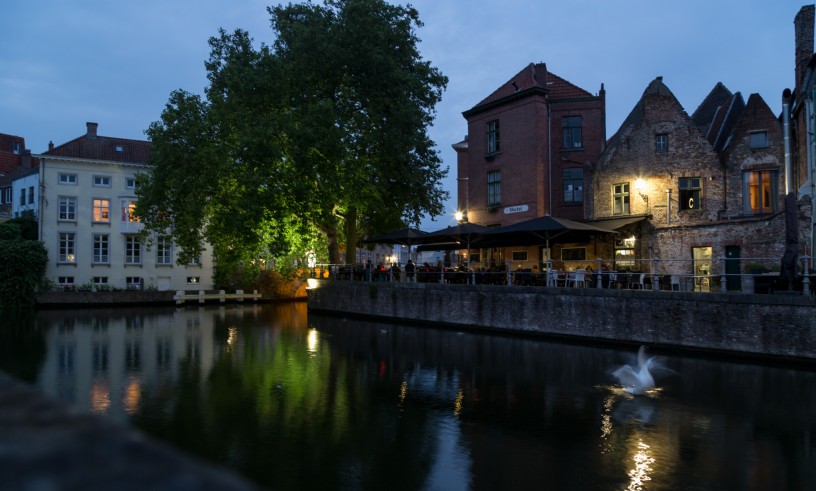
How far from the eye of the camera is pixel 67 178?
44219 millimetres

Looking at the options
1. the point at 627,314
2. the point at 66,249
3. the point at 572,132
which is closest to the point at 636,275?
the point at 627,314

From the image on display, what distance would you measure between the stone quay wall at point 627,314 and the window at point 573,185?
9898mm

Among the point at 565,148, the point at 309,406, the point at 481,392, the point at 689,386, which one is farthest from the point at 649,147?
the point at 309,406

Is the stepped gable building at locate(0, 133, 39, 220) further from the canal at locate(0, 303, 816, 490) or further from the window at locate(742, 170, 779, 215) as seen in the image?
the window at locate(742, 170, 779, 215)

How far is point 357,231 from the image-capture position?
129 ft

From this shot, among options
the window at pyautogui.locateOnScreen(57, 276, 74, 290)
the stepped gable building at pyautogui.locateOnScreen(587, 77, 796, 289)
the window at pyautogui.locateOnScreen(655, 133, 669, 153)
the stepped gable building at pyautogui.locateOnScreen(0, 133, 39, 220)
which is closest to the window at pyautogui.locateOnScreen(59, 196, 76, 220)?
the stepped gable building at pyautogui.locateOnScreen(0, 133, 39, 220)

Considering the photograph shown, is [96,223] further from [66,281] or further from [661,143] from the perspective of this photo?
[661,143]

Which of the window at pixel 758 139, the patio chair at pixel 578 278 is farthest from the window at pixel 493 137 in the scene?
the window at pixel 758 139

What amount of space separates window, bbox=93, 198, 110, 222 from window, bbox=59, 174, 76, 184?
2099 millimetres

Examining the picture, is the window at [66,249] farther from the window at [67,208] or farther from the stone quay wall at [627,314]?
the stone quay wall at [627,314]

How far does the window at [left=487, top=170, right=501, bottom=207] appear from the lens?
3391cm

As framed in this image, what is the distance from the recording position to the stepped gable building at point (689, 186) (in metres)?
25.9

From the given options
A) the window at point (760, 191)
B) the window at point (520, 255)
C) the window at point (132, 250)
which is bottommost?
the window at point (520, 255)

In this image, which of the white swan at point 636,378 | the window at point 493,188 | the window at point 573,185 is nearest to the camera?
the white swan at point 636,378
